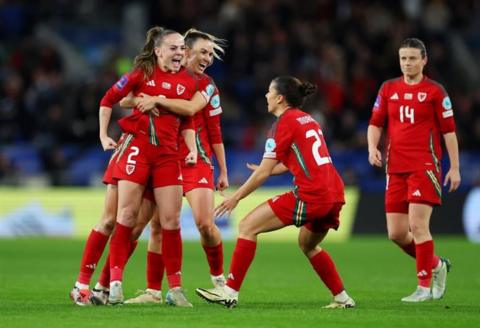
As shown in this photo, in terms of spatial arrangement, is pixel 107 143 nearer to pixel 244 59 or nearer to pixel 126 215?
pixel 126 215

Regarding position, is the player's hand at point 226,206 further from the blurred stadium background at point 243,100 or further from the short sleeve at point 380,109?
the blurred stadium background at point 243,100

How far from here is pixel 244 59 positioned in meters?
24.9

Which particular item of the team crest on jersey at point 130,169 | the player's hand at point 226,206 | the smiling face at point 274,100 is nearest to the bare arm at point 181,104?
the team crest on jersey at point 130,169

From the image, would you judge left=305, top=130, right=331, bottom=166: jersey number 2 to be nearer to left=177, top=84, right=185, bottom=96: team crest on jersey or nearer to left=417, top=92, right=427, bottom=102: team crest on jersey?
left=177, top=84, right=185, bottom=96: team crest on jersey

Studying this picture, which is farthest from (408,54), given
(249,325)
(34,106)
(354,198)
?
(34,106)

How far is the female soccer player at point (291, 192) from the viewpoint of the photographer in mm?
9516

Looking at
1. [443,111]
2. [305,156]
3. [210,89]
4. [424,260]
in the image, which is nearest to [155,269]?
[210,89]

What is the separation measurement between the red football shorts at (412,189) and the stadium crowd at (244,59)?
11219 mm

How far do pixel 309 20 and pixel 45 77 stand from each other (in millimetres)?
6012

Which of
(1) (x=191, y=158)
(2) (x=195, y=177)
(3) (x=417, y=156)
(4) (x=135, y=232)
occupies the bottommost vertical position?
(4) (x=135, y=232)

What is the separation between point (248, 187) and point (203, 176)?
1.32 m

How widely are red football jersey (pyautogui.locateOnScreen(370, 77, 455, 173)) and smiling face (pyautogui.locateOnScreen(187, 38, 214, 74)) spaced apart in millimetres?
1860

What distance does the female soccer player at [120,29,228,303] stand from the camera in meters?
10.5

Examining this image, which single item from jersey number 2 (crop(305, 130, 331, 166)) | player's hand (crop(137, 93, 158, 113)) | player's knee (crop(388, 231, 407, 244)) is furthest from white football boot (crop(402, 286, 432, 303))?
player's hand (crop(137, 93, 158, 113))
